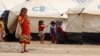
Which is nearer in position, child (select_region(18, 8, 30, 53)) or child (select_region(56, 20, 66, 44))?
child (select_region(18, 8, 30, 53))

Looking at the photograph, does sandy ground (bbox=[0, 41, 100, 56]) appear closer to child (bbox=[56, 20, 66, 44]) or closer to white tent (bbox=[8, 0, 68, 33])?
child (bbox=[56, 20, 66, 44])

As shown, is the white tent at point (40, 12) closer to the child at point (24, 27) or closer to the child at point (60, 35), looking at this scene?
the child at point (60, 35)

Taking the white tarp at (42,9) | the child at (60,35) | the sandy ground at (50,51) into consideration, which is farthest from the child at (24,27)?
the white tarp at (42,9)

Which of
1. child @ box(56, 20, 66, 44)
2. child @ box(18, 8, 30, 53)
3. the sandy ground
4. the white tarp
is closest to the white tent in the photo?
the white tarp

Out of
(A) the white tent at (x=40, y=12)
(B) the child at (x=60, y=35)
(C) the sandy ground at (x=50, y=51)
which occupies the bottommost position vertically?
(C) the sandy ground at (x=50, y=51)

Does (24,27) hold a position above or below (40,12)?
below

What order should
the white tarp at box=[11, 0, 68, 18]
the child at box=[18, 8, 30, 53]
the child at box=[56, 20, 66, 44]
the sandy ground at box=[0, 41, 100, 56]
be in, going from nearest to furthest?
the sandy ground at box=[0, 41, 100, 56] → the child at box=[18, 8, 30, 53] → the child at box=[56, 20, 66, 44] → the white tarp at box=[11, 0, 68, 18]

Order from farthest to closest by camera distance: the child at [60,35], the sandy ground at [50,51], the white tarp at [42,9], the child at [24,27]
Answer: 1. the white tarp at [42,9]
2. the child at [60,35]
3. the child at [24,27]
4. the sandy ground at [50,51]

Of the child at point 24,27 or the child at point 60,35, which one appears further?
the child at point 60,35

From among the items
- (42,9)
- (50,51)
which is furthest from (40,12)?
(50,51)

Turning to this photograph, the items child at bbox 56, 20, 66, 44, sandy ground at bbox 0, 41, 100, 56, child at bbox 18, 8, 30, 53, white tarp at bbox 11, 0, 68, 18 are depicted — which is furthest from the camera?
white tarp at bbox 11, 0, 68, 18

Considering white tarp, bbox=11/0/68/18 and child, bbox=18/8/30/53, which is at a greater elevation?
white tarp, bbox=11/0/68/18

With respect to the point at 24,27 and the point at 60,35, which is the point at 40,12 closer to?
the point at 60,35

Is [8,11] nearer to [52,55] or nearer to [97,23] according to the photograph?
[97,23]
